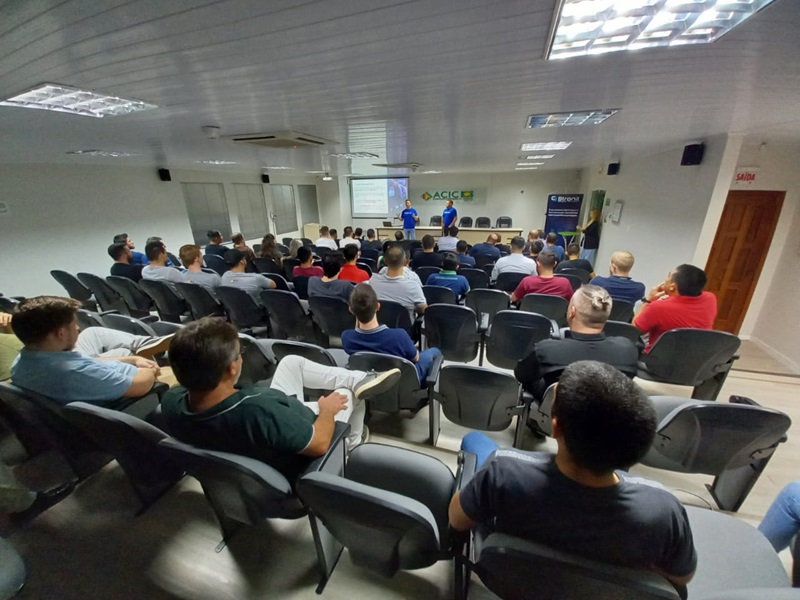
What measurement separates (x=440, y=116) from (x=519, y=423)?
2.63 m

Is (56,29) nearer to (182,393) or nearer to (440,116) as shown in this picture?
(182,393)

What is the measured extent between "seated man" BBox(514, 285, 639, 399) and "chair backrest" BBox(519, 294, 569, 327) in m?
1.36

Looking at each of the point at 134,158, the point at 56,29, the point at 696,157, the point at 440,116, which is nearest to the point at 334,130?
the point at 440,116

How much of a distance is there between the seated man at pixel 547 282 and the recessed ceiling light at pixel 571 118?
4.06 feet

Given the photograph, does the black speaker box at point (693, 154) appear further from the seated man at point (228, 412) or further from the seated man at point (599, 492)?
the seated man at point (228, 412)

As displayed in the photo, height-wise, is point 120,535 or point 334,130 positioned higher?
point 334,130

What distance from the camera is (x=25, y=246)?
4898mm

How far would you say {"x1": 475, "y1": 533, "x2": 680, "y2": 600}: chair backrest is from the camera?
0.63 meters

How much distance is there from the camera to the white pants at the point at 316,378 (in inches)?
61.9

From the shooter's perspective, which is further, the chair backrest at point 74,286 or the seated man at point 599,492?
the chair backrest at point 74,286

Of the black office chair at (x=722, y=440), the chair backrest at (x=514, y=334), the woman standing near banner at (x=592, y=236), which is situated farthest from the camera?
the woman standing near banner at (x=592, y=236)

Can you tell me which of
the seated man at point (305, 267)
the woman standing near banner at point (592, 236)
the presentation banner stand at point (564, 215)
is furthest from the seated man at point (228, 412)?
the presentation banner stand at point (564, 215)

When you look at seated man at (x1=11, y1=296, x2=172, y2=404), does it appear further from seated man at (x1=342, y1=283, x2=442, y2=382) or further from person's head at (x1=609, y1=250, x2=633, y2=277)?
person's head at (x1=609, y1=250, x2=633, y2=277)

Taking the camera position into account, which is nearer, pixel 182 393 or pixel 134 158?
pixel 182 393
